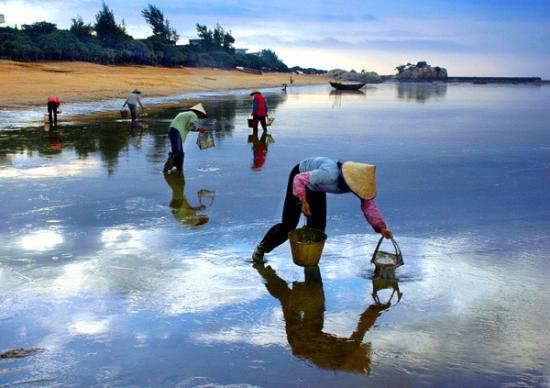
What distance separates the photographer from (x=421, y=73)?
166250 mm

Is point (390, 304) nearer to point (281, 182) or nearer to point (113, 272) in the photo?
point (113, 272)

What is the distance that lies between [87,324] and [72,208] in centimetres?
411

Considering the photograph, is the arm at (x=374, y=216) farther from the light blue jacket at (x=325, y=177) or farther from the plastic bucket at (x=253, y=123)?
the plastic bucket at (x=253, y=123)

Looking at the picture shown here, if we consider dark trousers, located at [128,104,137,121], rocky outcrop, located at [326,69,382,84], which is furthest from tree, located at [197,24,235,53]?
dark trousers, located at [128,104,137,121]

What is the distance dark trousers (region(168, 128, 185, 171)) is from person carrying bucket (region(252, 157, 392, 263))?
553 centimetres

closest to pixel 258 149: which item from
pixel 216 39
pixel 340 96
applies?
pixel 340 96

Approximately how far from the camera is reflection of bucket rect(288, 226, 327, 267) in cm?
571

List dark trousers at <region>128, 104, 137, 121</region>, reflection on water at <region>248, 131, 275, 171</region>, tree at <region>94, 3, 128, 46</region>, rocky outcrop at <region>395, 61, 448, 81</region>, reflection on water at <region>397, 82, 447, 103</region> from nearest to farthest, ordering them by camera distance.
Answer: reflection on water at <region>248, 131, 275, 171</region>, dark trousers at <region>128, 104, 137, 121</region>, reflection on water at <region>397, 82, 447, 103</region>, tree at <region>94, 3, 128, 46</region>, rocky outcrop at <region>395, 61, 448, 81</region>

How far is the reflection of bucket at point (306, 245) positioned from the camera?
225 inches

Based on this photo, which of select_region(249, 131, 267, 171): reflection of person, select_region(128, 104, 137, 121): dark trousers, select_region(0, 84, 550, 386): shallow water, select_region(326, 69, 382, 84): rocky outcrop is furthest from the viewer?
select_region(326, 69, 382, 84): rocky outcrop

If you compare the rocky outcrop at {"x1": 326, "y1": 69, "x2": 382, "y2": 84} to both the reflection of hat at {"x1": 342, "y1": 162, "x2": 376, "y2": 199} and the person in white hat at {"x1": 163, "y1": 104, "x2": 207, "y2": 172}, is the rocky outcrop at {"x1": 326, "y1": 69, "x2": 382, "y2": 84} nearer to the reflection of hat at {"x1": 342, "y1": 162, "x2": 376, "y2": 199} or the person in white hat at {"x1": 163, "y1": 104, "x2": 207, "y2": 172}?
the person in white hat at {"x1": 163, "y1": 104, "x2": 207, "y2": 172}

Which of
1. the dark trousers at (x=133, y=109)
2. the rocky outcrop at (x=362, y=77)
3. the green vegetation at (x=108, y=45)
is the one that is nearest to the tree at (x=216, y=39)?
the green vegetation at (x=108, y=45)

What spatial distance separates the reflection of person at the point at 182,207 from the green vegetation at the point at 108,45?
148ft

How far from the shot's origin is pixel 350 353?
4293mm
